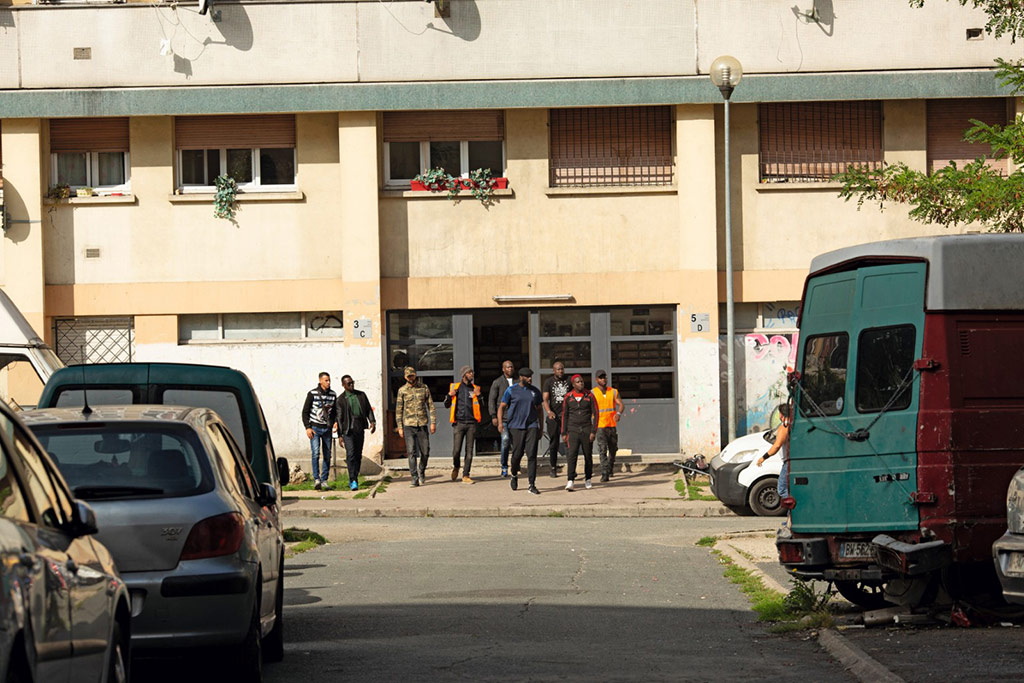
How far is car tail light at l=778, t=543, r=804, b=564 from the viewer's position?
1188 centimetres

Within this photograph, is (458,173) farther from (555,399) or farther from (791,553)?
(791,553)

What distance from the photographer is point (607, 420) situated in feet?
84.2

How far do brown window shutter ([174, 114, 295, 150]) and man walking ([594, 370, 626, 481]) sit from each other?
7.18 meters

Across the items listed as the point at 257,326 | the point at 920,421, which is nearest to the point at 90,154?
the point at 257,326

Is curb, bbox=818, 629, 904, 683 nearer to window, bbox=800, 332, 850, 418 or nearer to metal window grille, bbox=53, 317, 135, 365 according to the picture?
window, bbox=800, 332, 850, 418

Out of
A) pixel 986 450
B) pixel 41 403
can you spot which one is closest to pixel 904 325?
pixel 986 450

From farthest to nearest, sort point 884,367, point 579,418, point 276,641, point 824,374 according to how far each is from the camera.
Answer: point 579,418 < point 824,374 < point 884,367 < point 276,641

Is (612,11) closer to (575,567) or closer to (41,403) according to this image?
(575,567)

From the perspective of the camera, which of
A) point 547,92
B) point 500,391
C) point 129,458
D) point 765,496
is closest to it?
point 129,458

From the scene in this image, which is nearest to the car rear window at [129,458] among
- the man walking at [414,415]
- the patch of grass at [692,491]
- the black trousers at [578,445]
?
the patch of grass at [692,491]

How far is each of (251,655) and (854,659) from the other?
3535 millimetres

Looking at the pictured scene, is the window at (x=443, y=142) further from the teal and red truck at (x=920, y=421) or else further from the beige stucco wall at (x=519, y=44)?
the teal and red truck at (x=920, y=421)

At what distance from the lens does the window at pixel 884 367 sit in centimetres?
1125

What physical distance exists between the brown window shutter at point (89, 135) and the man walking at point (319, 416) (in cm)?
602
